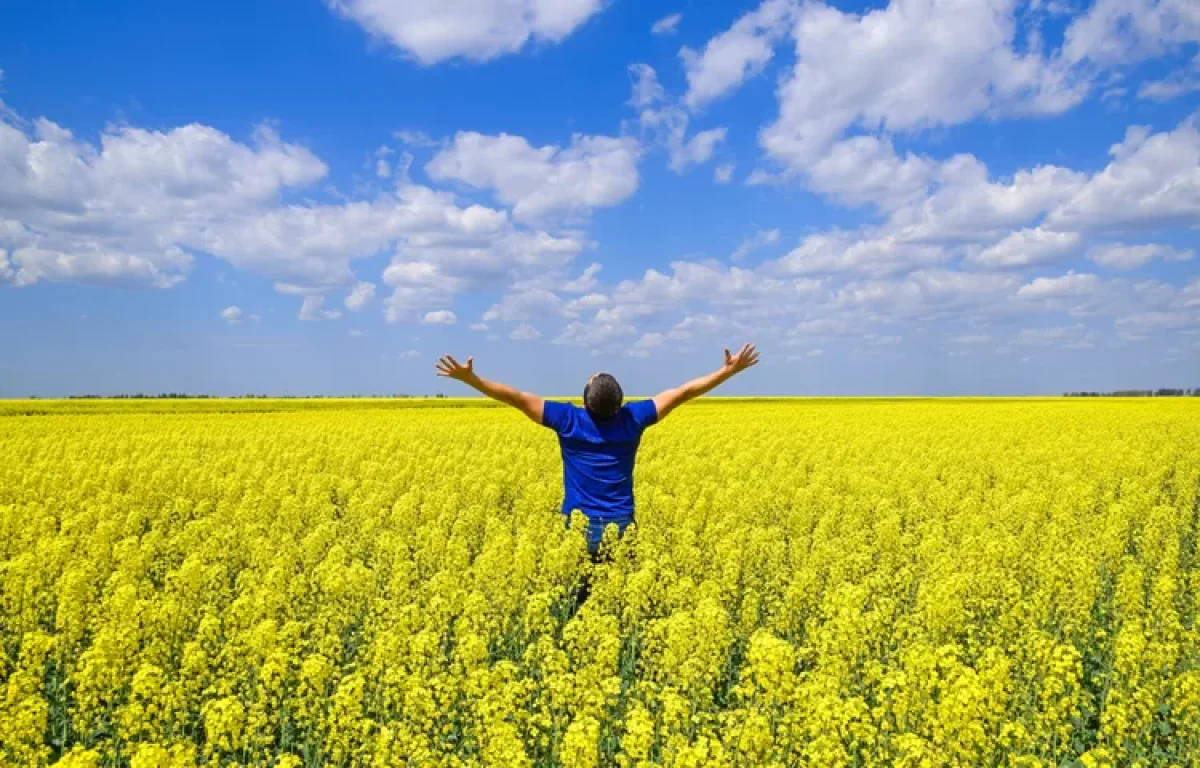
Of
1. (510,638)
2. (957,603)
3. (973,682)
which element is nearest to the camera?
(973,682)

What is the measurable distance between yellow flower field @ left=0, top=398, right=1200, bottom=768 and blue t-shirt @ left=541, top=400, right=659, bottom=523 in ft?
1.24

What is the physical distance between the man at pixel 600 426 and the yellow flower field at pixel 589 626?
38 cm

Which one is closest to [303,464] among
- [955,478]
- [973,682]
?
[955,478]

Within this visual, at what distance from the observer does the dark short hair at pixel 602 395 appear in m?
6.89

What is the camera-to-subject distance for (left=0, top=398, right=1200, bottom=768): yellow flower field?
482 cm

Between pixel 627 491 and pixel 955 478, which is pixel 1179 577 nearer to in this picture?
pixel 955 478

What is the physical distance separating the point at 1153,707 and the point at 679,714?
3432 mm

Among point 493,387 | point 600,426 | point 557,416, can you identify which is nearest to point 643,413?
point 600,426

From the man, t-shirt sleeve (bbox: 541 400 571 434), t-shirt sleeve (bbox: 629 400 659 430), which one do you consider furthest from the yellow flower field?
t-shirt sleeve (bbox: 629 400 659 430)

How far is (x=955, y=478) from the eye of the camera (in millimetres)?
14789

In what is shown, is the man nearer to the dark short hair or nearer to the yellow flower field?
the dark short hair

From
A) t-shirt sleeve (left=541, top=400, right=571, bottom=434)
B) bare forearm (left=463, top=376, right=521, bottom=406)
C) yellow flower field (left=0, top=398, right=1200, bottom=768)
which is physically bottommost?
yellow flower field (left=0, top=398, right=1200, bottom=768)

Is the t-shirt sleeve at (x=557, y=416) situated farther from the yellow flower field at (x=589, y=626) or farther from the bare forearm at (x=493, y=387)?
the yellow flower field at (x=589, y=626)

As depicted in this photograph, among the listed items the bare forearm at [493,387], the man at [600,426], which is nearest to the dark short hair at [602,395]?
the man at [600,426]
